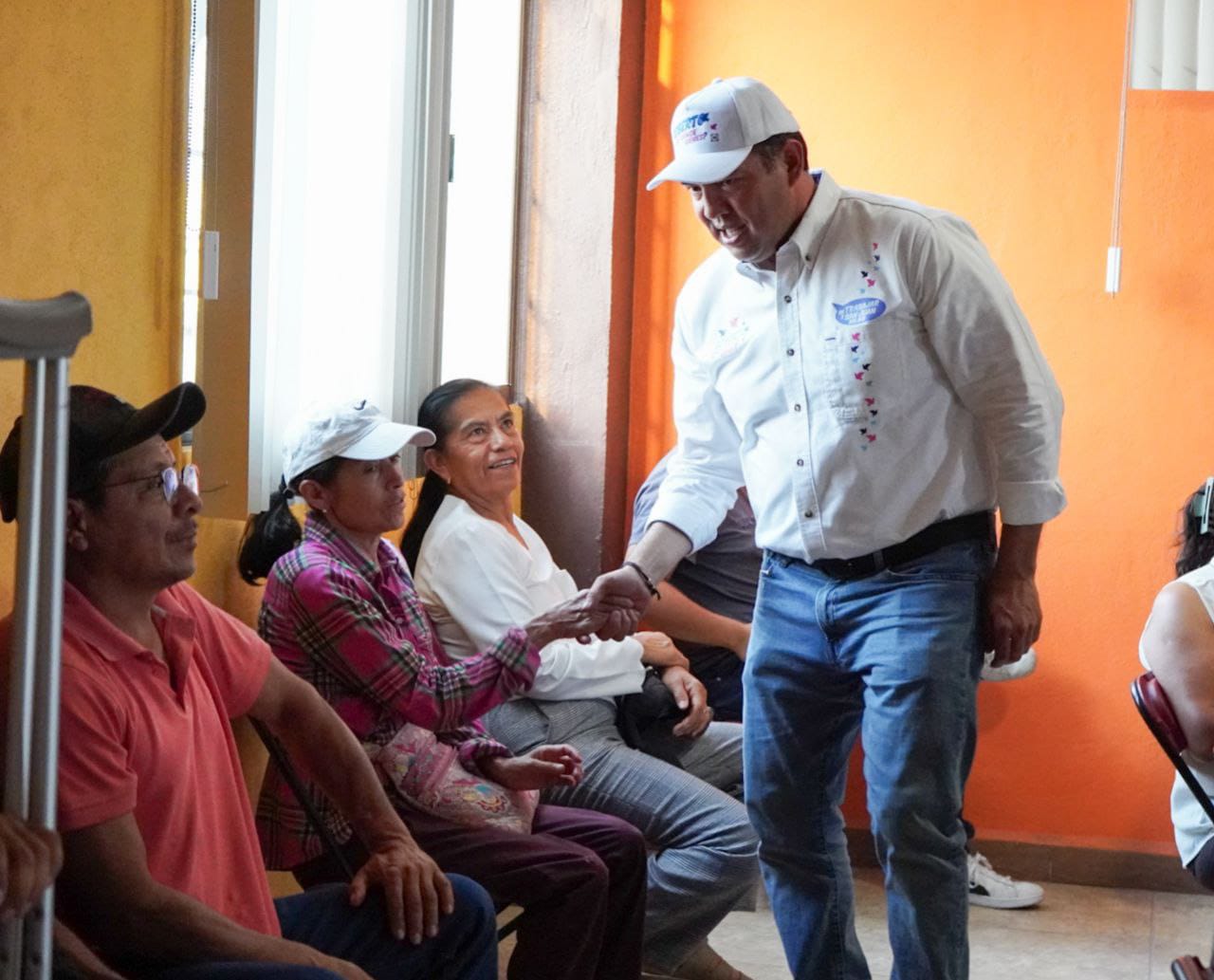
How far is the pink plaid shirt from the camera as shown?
8.13 ft

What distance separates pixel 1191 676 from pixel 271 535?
1453 millimetres

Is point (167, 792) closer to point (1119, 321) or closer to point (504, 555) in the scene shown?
point (504, 555)

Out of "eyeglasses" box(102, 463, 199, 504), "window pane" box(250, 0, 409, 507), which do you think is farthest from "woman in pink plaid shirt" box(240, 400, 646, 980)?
"eyeglasses" box(102, 463, 199, 504)

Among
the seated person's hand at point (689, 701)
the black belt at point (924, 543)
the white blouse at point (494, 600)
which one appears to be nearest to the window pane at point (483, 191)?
the white blouse at point (494, 600)

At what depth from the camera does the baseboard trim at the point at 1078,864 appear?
412cm

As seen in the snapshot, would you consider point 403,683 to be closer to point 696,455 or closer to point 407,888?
point 407,888

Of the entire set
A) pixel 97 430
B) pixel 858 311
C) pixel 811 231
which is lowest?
pixel 97 430

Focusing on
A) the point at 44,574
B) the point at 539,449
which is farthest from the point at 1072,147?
the point at 44,574

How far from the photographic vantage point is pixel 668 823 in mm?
3109

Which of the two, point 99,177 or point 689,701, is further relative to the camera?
point 689,701

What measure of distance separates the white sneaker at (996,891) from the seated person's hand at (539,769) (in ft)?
5.32

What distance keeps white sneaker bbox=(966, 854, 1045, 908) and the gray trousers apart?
1010 mm

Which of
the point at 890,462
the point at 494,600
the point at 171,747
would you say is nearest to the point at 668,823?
the point at 494,600

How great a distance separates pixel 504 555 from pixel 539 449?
1.01 meters
